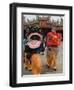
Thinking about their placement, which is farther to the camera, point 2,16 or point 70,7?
point 70,7

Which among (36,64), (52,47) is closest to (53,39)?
(52,47)

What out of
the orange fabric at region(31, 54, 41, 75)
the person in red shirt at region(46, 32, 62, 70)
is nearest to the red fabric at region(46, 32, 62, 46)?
the person in red shirt at region(46, 32, 62, 70)

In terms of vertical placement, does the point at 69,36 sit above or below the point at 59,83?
above

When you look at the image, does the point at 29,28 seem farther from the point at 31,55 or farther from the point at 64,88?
the point at 64,88

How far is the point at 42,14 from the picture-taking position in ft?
5.39

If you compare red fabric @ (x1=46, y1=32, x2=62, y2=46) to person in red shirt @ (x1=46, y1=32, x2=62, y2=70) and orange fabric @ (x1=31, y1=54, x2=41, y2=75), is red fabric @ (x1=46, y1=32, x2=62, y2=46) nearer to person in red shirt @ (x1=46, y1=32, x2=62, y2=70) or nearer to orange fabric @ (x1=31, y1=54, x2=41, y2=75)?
person in red shirt @ (x1=46, y1=32, x2=62, y2=70)

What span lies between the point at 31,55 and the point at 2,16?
273 mm

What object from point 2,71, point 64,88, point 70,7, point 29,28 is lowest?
point 64,88

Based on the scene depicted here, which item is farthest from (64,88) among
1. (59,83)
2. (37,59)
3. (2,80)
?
(2,80)

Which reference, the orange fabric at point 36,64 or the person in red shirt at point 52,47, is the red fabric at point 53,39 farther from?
the orange fabric at point 36,64

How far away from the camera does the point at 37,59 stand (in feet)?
5.35

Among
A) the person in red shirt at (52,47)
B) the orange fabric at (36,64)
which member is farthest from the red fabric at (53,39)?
the orange fabric at (36,64)

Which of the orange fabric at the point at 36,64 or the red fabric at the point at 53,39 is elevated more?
the red fabric at the point at 53,39

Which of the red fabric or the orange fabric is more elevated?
the red fabric
